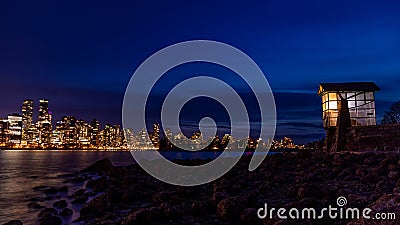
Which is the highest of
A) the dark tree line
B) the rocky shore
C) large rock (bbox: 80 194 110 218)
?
the dark tree line

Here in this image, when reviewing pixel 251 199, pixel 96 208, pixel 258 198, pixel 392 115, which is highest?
pixel 392 115

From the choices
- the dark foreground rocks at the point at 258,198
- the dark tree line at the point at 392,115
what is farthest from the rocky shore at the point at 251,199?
the dark tree line at the point at 392,115

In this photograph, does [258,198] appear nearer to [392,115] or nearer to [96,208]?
[96,208]

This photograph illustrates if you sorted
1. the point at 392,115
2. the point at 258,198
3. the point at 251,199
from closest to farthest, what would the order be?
the point at 251,199 → the point at 258,198 → the point at 392,115

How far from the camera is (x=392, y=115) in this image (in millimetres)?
47844

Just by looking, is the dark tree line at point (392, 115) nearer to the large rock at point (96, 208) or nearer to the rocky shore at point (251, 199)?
the rocky shore at point (251, 199)

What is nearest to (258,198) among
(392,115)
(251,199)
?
(251,199)

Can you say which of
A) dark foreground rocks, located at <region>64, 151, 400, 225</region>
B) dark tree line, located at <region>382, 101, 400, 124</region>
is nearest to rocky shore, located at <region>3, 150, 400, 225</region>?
dark foreground rocks, located at <region>64, 151, 400, 225</region>

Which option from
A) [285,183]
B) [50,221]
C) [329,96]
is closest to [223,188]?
[285,183]

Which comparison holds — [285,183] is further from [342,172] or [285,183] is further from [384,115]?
[384,115]

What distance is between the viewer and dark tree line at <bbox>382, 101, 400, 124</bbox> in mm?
46766

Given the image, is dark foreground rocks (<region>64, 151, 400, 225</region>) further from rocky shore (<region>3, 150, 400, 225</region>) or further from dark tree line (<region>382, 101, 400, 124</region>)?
dark tree line (<region>382, 101, 400, 124</region>)

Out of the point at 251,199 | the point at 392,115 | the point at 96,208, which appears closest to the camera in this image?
the point at 251,199

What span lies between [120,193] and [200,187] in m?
4.20
